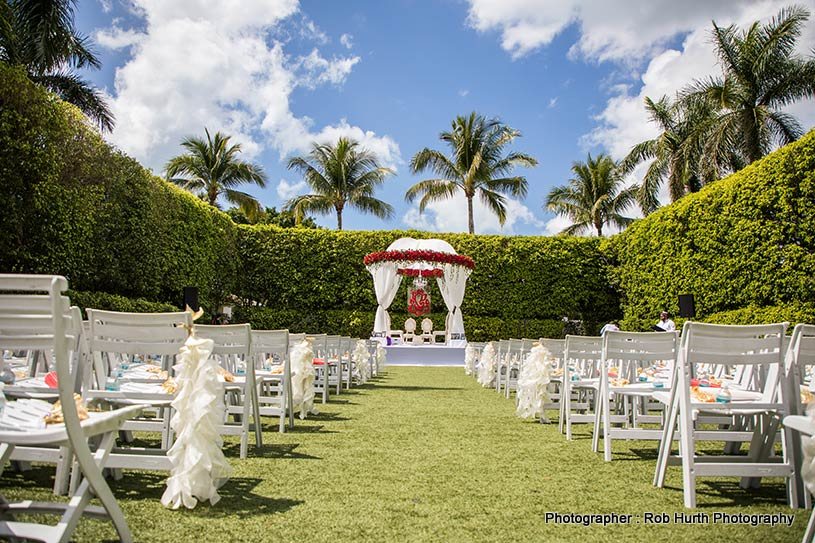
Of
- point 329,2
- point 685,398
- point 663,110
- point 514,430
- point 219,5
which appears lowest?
point 514,430

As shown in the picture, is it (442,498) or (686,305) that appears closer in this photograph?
(442,498)

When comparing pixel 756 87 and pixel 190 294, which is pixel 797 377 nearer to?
pixel 190 294

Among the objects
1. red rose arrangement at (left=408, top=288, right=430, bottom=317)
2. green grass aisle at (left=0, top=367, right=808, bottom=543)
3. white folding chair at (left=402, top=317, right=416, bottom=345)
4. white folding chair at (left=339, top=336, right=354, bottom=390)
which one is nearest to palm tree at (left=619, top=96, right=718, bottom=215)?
red rose arrangement at (left=408, top=288, right=430, bottom=317)

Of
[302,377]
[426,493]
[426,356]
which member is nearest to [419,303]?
[426,356]

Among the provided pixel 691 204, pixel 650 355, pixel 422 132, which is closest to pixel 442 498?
pixel 650 355

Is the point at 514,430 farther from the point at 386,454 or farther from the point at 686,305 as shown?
the point at 686,305

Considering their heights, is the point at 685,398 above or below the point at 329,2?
below

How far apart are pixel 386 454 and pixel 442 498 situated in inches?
54.6

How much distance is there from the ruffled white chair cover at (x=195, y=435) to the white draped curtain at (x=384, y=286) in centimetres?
1547

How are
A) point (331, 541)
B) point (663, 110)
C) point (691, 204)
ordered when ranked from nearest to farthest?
point (331, 541), point (691, 204), point (663, 110)

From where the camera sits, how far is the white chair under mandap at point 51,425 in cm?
216

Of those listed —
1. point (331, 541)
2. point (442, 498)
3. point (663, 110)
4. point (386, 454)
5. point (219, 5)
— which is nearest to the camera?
point (331, 541)

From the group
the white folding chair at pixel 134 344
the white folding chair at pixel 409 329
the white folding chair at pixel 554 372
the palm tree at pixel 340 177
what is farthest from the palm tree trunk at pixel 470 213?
the white folding chair at pixel 134 344

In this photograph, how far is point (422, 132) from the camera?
1277 inches
